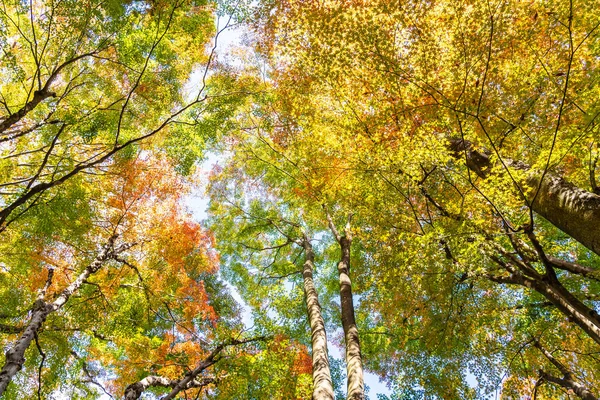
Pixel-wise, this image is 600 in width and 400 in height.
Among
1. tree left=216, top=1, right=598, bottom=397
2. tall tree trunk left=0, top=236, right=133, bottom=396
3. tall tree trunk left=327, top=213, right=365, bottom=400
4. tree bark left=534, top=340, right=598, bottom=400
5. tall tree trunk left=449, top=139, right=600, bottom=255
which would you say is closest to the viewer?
tall tree trunk left=449, top=139, right=600, bottom=255

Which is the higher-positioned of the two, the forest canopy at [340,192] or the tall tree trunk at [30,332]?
the forest canopy at [340,192]

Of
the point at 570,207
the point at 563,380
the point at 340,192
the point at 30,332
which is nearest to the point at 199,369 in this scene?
the point at 30,332

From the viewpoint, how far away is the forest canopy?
4.45m

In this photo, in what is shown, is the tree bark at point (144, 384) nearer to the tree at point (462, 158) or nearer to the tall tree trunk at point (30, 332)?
the tall tree trunk at point (30, 332)

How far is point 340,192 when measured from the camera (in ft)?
25.2

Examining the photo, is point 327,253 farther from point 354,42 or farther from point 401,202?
point 354,42

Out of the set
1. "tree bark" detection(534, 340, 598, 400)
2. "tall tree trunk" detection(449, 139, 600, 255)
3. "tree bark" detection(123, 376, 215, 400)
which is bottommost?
"tree bark" detection(123, 376, 215, 400)

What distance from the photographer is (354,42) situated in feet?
19.6

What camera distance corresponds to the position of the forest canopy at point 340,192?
14.6ft

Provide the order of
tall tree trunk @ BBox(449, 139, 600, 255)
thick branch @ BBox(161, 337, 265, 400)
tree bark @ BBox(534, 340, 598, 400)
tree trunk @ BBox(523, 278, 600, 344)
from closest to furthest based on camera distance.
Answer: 1. tall tree trunk @ BBox(449, 139, 600, 255)
2. tree trunk @ BBox(523, 278, 600, 344)
3. thick branch @ BBox(161, 337, 265, 400)
4. tree bark @ BBox(534, 340, 598, 400)

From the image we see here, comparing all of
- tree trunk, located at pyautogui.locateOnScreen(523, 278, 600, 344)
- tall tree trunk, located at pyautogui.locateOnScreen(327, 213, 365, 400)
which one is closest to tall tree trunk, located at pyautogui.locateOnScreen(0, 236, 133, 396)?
tall tree trunk, located at pyautogui.locateOnScreen(327, 213, 365, 400)

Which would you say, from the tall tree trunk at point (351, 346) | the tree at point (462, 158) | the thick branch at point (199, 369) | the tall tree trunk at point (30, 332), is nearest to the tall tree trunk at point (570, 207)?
the tree at point (462, 158)

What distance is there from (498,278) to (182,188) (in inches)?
399

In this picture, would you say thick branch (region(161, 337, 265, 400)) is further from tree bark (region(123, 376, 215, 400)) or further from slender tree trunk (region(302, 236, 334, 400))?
slender tree trunk (region(302, 236, 334, 400))
